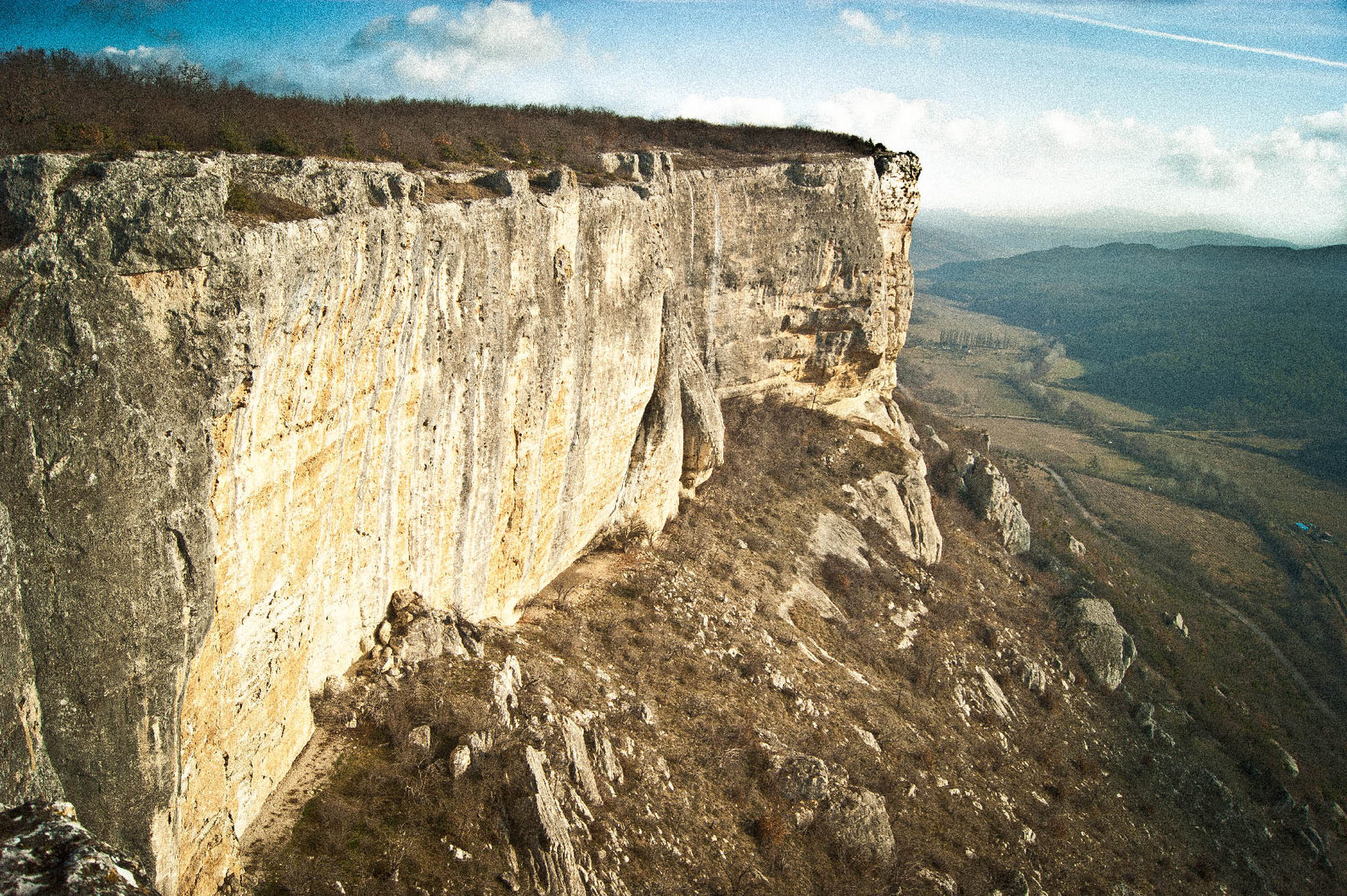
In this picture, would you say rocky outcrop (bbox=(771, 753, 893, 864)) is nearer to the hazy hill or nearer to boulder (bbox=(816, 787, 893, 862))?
boulder (bbox=(816, 787, 893, 862))

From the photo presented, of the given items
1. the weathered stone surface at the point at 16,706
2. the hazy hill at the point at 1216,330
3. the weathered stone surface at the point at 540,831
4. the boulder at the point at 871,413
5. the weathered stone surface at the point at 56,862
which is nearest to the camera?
the weathered stone surface at the point at 56,862

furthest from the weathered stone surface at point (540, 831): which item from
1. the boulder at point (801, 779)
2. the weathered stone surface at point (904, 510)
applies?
the weathered stone surface at point (904, 510)

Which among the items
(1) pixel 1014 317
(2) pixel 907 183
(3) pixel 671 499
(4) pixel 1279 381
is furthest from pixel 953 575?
(1) pixel 1014 317

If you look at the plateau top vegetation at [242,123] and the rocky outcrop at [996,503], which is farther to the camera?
the rocky outcrop at [996,503]

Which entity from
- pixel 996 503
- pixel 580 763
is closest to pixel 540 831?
pixel 580 763

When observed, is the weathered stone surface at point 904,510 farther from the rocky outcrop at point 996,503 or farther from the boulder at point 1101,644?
the boulder at point 1101,644

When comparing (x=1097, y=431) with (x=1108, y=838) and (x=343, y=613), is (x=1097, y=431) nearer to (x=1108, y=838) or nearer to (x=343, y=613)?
(x=1108, y=838)
